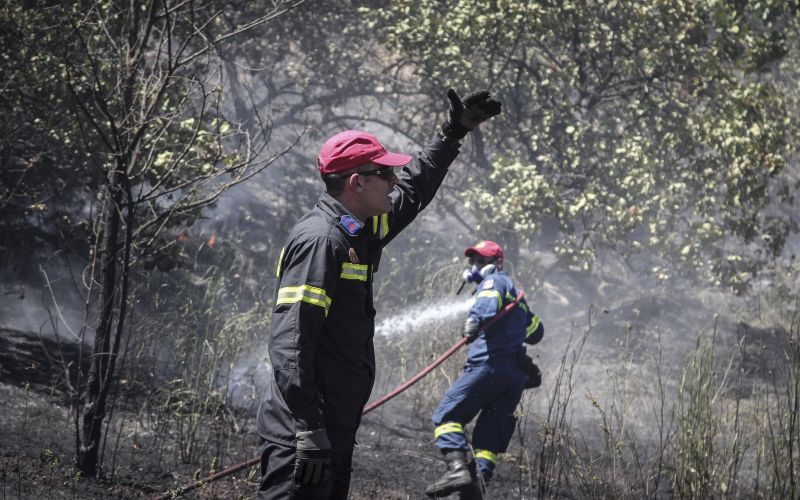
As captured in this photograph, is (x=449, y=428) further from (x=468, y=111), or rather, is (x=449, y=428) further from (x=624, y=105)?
(x=624, y=105)

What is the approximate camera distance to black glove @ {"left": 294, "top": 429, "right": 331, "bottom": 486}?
2.37m

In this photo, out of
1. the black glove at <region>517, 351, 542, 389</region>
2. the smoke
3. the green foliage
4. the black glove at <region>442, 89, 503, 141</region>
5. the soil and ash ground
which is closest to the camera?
the black glove at <region>442, 89, 503, 141</region>

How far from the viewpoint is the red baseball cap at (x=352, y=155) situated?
2789 mm

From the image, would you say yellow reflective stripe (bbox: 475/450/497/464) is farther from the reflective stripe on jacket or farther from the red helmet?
the red helmet

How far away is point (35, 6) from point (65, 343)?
3.24 meters

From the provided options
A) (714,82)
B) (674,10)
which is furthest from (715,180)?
(674,10)

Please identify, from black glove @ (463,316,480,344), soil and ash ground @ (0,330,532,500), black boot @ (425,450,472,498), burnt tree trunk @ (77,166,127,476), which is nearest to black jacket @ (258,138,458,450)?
soil and ash ground @ (0,330,532,500)

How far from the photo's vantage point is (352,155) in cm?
278

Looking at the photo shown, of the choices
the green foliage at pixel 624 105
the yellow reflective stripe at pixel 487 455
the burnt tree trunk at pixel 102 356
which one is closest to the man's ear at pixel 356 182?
the burnt tree trunk at pixel 102 356

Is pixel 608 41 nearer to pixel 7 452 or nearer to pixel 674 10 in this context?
pixel 674 10

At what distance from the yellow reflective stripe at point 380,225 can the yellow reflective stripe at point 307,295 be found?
1.76 feet

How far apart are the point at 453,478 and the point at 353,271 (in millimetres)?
2495

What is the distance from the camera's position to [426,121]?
1387cm

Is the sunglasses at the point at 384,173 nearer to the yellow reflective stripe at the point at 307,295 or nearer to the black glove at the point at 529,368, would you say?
the yellow reflective stripe at the point at 307,295
